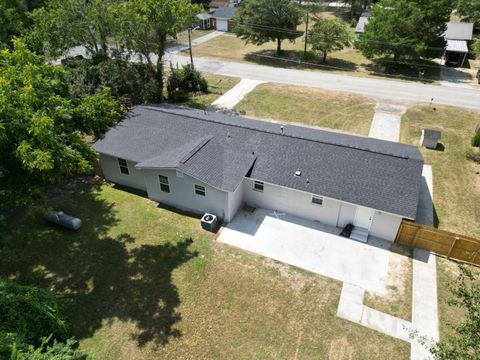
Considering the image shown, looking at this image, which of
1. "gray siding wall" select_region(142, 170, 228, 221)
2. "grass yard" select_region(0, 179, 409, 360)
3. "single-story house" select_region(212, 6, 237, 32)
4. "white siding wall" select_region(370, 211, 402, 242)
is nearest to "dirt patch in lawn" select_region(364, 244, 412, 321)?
"white siding wall" select_region(370, 211, 402, 242)

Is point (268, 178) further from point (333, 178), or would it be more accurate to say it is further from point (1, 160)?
point (1, 160)

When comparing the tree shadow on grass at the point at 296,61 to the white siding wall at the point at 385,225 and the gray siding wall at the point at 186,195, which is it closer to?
the gray siding wall at the point at 186,195

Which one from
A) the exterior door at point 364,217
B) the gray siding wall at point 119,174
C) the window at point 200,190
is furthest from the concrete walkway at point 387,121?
the gray siding wall at point 119,174

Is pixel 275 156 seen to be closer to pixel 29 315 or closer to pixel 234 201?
pixel 234 201


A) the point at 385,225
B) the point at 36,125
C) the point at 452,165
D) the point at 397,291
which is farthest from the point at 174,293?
the point at 452,165

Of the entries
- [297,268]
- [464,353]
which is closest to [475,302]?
[464,353]

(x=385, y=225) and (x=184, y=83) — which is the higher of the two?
(x=184, y=83)

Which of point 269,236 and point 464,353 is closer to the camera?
point 464,353
